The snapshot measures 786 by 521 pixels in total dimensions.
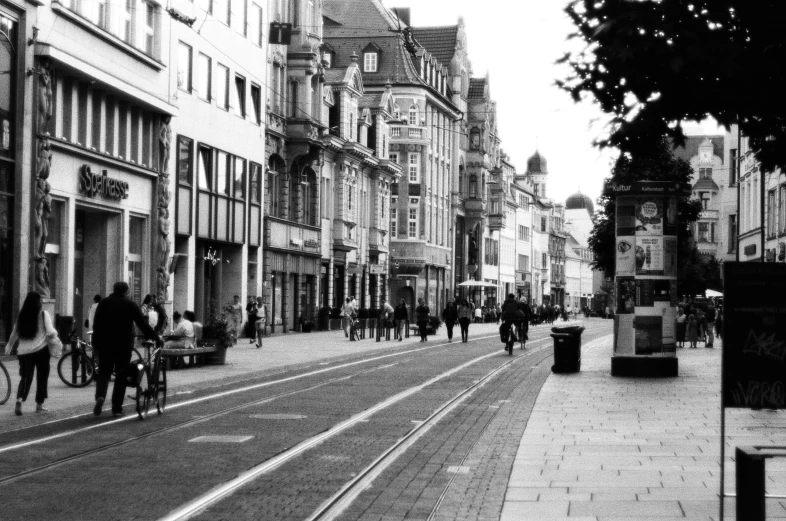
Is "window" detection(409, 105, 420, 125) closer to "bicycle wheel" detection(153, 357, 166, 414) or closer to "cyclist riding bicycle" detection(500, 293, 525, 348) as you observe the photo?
"cyclist riding bicycle" detection(500, 293, 525, 348)

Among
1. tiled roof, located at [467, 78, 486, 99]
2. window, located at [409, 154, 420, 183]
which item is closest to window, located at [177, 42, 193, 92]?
window, located at [409, 154, 420, 183]

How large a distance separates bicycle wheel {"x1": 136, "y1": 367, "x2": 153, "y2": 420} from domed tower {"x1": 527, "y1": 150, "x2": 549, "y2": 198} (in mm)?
166735

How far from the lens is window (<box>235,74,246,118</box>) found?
160 ft

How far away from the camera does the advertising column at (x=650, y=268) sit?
86.0 ft

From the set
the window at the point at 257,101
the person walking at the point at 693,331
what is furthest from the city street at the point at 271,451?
the window at the point at 257,101

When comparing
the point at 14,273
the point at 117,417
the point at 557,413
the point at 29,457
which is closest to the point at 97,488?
the point at 29,457

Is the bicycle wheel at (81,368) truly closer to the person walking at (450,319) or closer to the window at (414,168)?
the person walking at (450,319)

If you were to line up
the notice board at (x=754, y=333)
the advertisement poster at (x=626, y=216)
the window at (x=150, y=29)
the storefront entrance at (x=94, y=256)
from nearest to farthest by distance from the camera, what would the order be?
1. the notice board at (x=754, y=333)
2. the advertisement poster at (x=626, y=216)
3. the storefront entrance at (x=94, y=256)
4. the window at (x=150, y=29)

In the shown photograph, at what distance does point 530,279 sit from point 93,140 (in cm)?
11312

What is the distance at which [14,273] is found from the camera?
101 ft

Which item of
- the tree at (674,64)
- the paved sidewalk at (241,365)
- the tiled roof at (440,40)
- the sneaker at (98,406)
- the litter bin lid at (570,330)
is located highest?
the tiled roof at (440,40)

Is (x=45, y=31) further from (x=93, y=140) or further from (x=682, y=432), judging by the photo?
(x=682, y=432)

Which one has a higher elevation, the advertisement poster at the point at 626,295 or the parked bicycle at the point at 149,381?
the advertisement poster at the point at 626,295

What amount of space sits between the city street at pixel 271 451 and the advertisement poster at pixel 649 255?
12.0 feet
